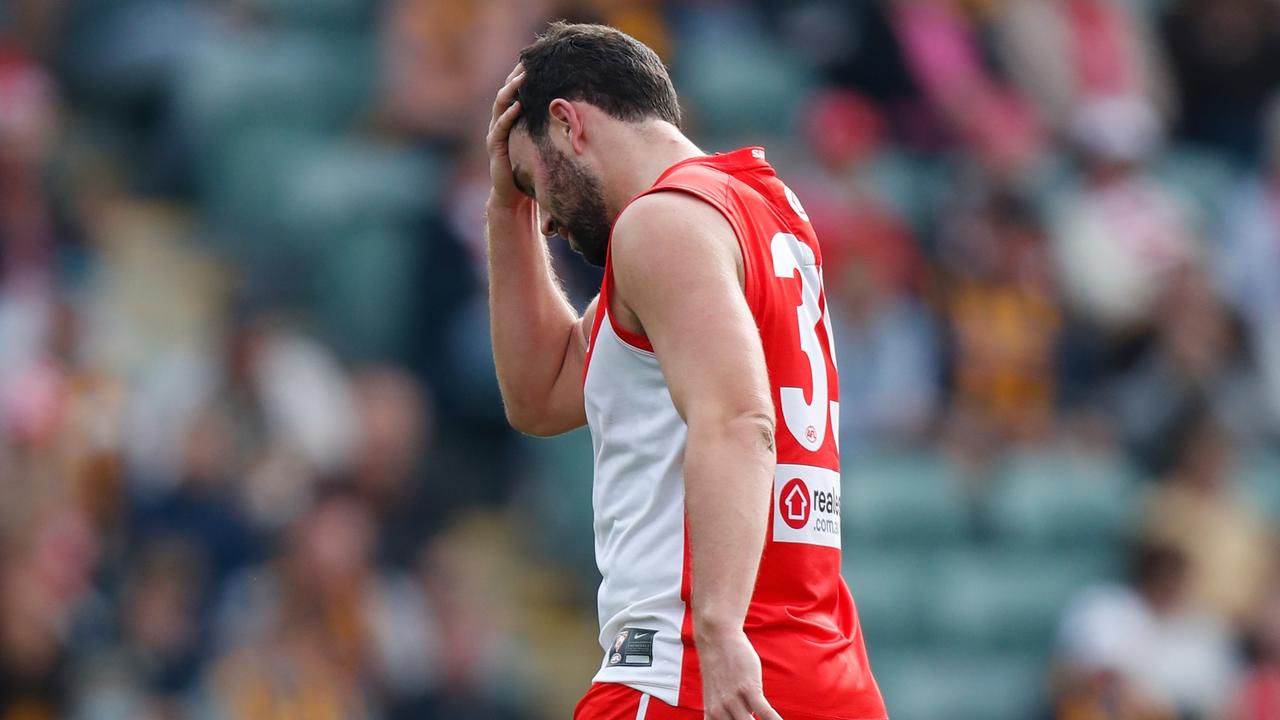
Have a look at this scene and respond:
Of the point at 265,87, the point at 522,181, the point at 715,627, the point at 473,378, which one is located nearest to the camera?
the point at 715,627

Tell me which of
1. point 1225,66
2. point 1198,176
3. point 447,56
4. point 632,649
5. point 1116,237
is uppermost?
point 1225,66

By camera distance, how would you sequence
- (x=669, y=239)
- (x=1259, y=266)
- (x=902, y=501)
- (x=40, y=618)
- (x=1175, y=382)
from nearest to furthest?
1. (x=669, y=239)
2. (x=40, y=618)
3. (x=902, y=501)
4. (x=1175, y=382)
5. (x=1259, y=266)

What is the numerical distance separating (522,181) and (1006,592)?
6.34 meters

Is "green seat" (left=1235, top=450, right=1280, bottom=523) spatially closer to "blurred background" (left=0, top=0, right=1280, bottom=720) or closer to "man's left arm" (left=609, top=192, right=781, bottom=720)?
"blurred background" (left=0, top=0, right=1280, bottom=720)

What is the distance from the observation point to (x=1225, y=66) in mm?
13672

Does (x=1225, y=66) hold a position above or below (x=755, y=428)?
above

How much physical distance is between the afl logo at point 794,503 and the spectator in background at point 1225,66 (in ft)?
35.1

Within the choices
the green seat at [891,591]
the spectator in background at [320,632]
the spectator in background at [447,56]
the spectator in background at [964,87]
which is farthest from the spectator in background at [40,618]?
the spectator in background at [964,87]

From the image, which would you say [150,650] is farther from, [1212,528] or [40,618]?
[1212,528]

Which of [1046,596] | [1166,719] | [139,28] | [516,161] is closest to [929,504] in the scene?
[1046,596]

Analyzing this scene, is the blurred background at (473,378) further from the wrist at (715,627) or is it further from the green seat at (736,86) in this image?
the wrist at (715,627)

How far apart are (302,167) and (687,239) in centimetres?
703

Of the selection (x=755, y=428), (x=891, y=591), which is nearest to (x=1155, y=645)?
(x=891, y=591)

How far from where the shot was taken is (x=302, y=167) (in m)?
10.2
